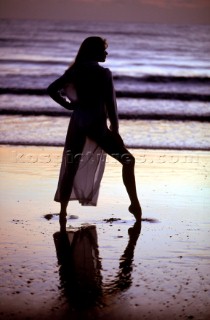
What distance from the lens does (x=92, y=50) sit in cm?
685

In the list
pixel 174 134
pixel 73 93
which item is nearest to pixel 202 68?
pixel 174 134

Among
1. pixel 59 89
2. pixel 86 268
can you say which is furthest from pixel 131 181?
pixel 86 268

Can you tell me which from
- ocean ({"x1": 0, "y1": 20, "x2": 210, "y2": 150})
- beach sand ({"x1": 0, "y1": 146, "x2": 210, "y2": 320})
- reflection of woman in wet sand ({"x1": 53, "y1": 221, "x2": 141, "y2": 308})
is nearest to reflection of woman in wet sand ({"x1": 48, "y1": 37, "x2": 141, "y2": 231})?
beach sand ({"x1": 0, "y1": 146, "x2": 210, "y2": 320})

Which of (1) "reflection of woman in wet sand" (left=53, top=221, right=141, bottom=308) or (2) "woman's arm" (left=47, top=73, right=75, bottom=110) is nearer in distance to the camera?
(1) "reflection of woman in wet sand" (left=53, top=221, right=141, bottom=308)

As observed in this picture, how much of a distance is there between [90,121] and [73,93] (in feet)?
1.15

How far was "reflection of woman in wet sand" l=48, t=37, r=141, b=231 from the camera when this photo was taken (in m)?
6.85

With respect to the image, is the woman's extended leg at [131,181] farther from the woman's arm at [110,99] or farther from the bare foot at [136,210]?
the woman's arm at [110,99]

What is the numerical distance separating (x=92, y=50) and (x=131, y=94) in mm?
19231

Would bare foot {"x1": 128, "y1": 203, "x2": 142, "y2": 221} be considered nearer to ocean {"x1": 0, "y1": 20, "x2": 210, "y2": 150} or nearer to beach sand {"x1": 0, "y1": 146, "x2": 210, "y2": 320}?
beach sand {"x1": 0, "y1": 146, "x2": 210, "y2": 320}

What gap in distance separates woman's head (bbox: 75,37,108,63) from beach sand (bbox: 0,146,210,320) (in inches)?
61.7

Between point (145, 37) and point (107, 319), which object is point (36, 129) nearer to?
point (107, 319)

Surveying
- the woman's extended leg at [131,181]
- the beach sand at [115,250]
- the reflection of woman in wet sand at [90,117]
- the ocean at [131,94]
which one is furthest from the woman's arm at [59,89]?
the ocean at [131,94]

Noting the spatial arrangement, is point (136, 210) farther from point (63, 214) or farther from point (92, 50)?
point (92, 50)

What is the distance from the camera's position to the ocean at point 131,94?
14477 millimetres
